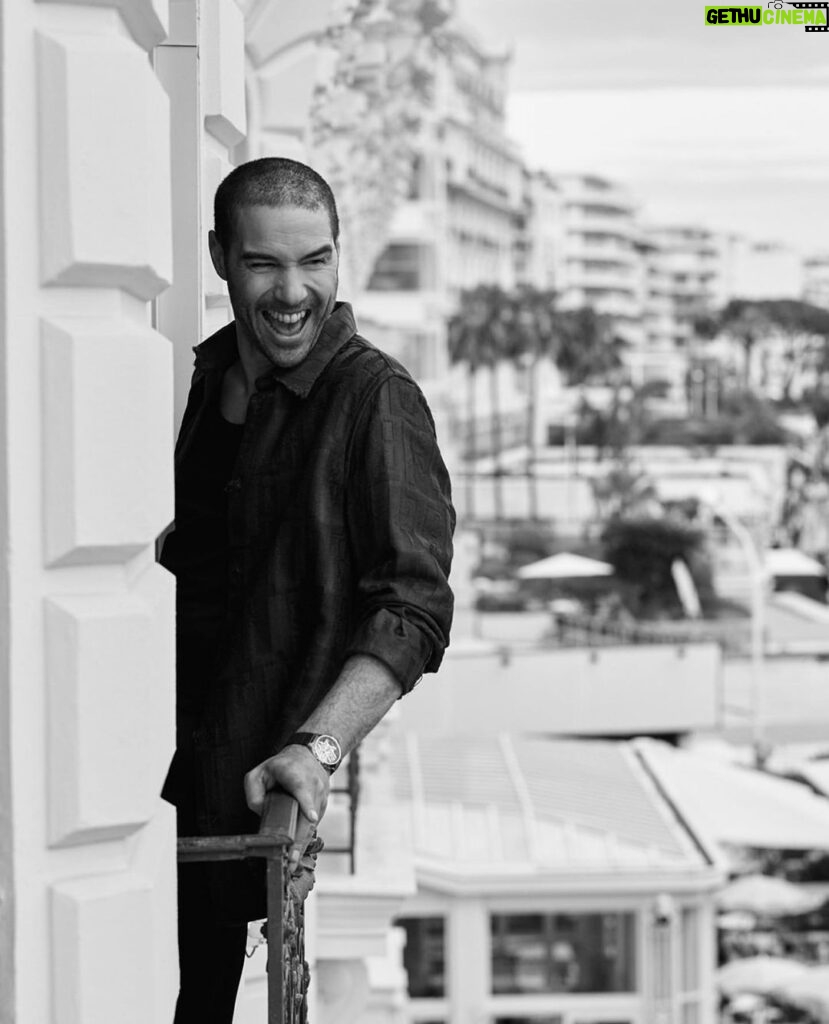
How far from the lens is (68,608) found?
2881 millimetres

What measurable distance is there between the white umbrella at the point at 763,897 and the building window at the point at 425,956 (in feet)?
33.0

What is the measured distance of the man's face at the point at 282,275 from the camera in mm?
Result: 3385

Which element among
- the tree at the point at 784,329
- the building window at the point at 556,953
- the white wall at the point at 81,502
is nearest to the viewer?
the white wall at the point at 81,502

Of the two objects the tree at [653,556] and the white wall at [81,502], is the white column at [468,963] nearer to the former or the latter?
the white wall at [81,502]

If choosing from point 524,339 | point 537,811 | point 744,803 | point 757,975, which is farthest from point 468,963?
point 524,339

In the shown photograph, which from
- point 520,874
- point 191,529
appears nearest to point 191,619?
point 191,529

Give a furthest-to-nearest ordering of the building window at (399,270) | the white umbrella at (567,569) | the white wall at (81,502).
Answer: the building window at (399,270), the white umbrella at (567,569), the white wall at (81,502)

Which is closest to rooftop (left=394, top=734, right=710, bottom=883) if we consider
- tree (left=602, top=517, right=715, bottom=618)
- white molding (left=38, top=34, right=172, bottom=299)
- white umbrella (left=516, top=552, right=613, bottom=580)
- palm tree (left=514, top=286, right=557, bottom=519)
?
white molding (left=38, top=34, right=172, bottom=299)

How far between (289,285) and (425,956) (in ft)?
57.1

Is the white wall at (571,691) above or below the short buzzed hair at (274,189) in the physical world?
below

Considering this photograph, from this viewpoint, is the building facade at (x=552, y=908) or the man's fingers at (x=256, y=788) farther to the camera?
the building facade at (x=552, y=908)

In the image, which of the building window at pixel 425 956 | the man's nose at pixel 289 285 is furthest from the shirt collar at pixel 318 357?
the building window at pixel 425 956

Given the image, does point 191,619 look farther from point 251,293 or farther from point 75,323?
point 75,323

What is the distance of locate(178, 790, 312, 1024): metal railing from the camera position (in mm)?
3166
